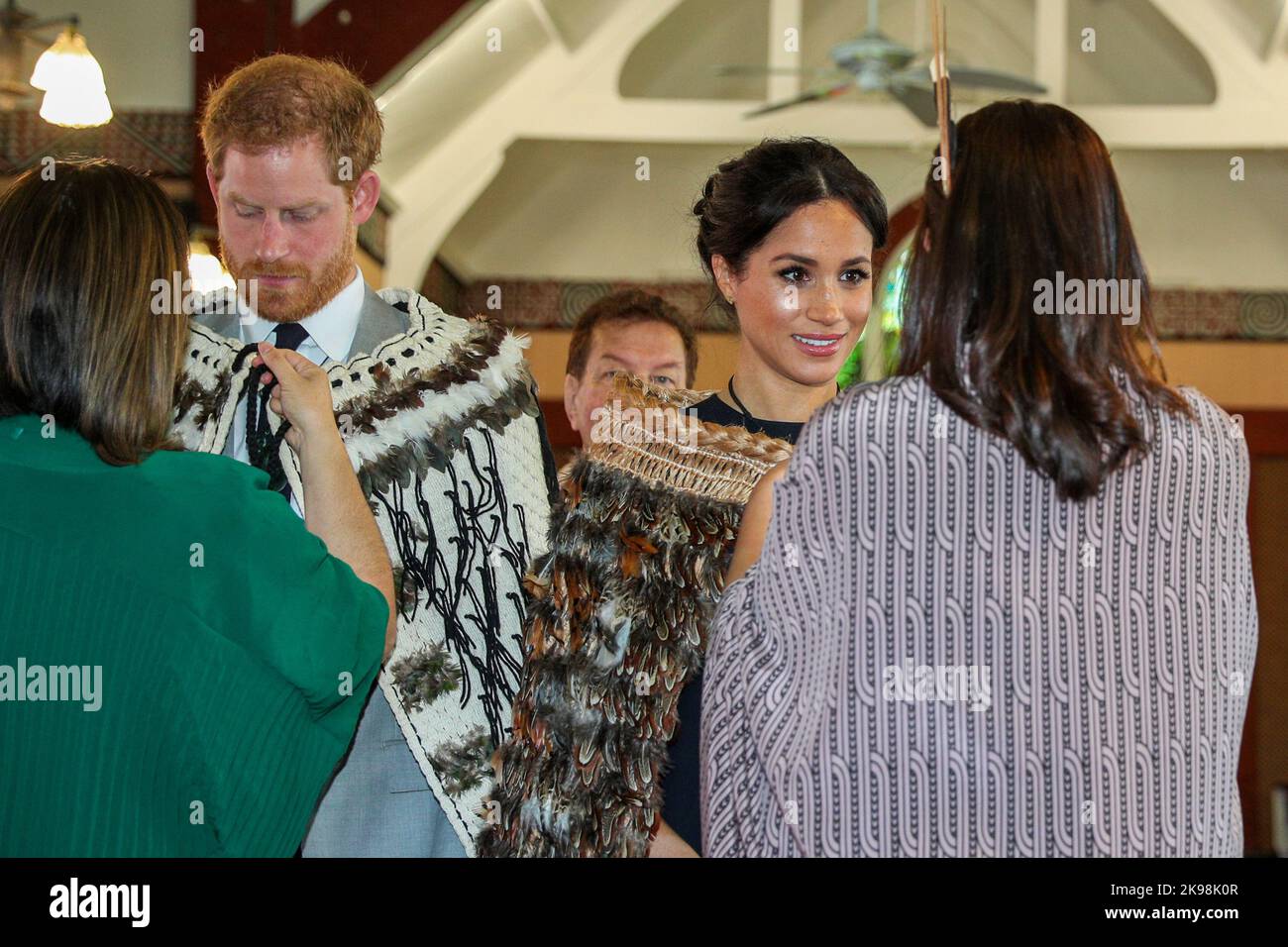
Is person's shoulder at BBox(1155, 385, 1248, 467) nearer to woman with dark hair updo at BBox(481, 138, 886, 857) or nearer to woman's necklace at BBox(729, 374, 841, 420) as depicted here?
woman with dark hair updo at BBox(481, 138, 886, 857)

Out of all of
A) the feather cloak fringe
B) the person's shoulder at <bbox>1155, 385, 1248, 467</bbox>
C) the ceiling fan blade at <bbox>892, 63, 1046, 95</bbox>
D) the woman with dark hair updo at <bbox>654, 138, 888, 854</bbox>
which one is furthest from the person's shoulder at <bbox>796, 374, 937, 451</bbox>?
the ceiling fan blade at <bbox>892, 63, 1046, 95</bbox>

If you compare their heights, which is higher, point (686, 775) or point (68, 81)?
point (68, 81)

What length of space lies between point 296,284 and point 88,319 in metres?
0.55

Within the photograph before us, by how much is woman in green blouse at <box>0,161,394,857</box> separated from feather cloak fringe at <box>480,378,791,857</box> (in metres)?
0.38

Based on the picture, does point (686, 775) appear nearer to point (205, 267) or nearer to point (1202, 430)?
point (1202, 430)

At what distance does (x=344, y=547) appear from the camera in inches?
64.0

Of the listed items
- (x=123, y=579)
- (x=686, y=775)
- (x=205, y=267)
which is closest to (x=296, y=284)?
(x=123, y=579)

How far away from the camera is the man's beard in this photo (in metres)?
1.94

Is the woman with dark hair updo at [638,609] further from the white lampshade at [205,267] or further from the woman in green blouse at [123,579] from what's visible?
the white lampshade at [205,267]

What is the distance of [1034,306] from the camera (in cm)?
132

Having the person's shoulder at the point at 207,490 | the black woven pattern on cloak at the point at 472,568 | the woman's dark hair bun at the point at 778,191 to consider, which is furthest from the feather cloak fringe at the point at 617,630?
the person's shoulder at the point at 207,490
